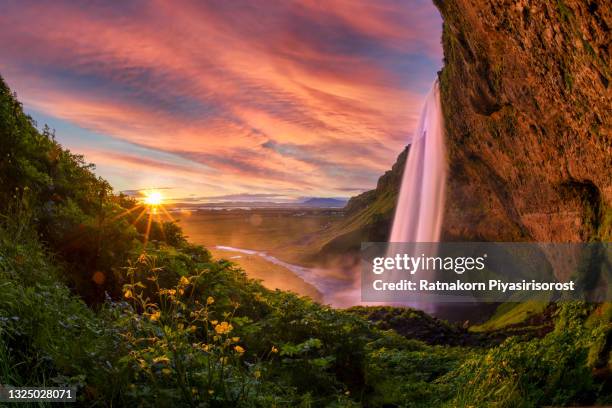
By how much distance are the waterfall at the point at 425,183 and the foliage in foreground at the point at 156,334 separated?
26.7m

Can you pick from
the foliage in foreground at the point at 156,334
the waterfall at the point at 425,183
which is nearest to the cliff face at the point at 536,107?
the waterfall at the point at 425,183

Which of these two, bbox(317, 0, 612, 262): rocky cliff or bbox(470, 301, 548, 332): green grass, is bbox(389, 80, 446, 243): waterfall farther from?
bbox(470, 301, 548, 332): green grass

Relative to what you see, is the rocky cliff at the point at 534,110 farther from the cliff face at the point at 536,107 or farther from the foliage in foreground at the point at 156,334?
the foliage in foreground at the point at 156,334

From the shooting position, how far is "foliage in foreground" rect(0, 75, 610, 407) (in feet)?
12.5

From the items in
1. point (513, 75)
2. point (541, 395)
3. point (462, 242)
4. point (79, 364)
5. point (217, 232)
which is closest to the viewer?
point (79, 364)

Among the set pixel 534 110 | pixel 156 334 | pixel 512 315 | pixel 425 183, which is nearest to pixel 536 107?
pixel 534 110

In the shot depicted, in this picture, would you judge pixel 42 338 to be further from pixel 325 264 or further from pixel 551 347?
pixel 325 264

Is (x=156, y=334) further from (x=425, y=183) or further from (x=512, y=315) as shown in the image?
(x=425, y=183)

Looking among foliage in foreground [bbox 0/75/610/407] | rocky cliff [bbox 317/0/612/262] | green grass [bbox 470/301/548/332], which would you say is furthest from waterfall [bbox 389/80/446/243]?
foliage in foreground [bbox 0/75/610/407]

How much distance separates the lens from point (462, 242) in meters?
37.8

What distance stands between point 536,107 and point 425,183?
77.5 ft

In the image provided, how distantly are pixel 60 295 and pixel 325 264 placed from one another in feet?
186

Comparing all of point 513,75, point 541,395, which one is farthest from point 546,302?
point 541,395

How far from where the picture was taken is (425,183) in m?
40.6
